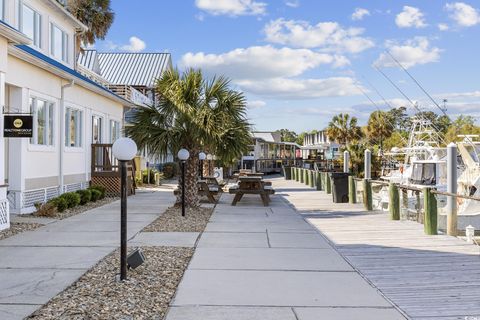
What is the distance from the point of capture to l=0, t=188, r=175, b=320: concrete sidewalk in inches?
237

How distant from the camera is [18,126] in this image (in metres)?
11.6

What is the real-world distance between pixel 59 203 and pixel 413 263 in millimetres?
9957

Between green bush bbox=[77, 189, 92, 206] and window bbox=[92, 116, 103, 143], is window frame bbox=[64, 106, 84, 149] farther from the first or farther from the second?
green bush bbox=[77, 189, 92, 206]

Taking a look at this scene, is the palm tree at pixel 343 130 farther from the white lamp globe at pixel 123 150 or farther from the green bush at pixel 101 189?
the white lamp globe at pixel 123 150

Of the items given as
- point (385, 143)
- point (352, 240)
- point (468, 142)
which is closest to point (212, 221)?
point (352, 240)

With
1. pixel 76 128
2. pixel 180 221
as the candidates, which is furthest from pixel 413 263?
pixel 76 128

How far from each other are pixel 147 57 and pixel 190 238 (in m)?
31.2

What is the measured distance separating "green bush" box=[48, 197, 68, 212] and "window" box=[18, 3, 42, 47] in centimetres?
507

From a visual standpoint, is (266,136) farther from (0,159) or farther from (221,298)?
(221,298)

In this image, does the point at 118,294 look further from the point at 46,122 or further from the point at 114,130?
the point at 114,130

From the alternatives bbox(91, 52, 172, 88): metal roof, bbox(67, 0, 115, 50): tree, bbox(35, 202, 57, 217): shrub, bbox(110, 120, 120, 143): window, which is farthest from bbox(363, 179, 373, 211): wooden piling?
bbox(91, 52, 172, 88): metal roof

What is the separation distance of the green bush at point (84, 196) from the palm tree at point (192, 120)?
2.92m

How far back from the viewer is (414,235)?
35.3 ft

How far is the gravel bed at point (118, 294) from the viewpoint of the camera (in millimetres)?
5402
